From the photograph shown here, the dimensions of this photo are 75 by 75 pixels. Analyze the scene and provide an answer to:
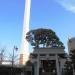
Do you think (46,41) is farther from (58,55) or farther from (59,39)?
(58,55)

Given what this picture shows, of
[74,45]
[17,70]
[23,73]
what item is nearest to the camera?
[23,73]

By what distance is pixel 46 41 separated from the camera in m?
58.1

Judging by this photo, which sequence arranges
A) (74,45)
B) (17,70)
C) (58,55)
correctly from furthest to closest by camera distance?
(74,45), (17,70), (58,55)

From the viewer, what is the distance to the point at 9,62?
60.1 m

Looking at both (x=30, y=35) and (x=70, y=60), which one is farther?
(x=30, y=35)

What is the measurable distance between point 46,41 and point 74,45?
766 inches

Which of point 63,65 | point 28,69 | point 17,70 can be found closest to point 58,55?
point 63,65

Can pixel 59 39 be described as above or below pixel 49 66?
above

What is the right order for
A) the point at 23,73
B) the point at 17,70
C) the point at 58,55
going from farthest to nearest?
the point at 17,70, the point at 23,73, the point at 58,55

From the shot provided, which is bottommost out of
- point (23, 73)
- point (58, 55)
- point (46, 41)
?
point (23, 73)

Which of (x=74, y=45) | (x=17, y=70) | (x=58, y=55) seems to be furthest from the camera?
(x=74, y=45)

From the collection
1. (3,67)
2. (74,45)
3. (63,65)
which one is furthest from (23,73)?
(74,45)

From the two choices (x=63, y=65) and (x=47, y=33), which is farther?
(x=47, y=33)

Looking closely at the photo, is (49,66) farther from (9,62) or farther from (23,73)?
(9,62)
